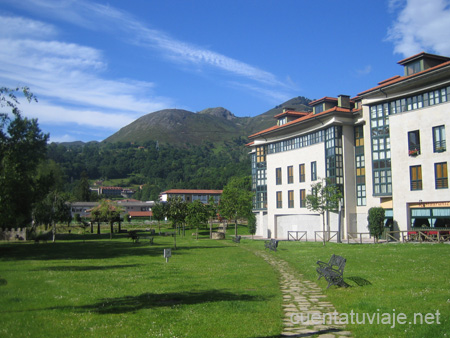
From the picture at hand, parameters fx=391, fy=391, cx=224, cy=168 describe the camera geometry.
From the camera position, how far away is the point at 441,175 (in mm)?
35531

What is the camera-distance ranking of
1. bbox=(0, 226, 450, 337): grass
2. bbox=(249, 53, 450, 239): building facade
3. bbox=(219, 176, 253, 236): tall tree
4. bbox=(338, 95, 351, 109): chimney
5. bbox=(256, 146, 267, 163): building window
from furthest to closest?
bbox=(256, 146, 267, 163): building window, bbox=(219, 176, 253, 236): tall tree, bbox=(338, 95, 351, 109): chimney, bbox=(249, 53, 450, 239): building facade, bbox=(0, 226, 450, 337): grass

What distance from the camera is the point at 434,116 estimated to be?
118 ft

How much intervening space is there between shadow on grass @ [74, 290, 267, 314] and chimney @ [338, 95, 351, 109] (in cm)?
4254

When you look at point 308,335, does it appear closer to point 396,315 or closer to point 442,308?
point 396,315

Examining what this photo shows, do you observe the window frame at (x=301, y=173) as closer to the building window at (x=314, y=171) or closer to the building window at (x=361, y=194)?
the building window at (x=314, y=171)

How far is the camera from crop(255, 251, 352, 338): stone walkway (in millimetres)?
8171

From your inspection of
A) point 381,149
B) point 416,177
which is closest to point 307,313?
point 416,177

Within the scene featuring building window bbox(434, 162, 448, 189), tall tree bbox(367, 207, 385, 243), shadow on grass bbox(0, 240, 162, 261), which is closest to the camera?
shadow on grass bbox(0, 240, 162, 261)

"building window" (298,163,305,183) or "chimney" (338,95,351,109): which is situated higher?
"chimney" (338,95,351,109)

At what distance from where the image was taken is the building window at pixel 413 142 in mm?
37594

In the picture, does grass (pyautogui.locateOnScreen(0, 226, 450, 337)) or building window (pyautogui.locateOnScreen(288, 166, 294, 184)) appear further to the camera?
A: building window (pyautogui.locateOnScreen(288, 166, 294, 184))

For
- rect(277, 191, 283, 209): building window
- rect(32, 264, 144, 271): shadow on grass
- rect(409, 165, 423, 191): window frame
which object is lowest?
rect(32, 264, 144, 271): shadow on grass

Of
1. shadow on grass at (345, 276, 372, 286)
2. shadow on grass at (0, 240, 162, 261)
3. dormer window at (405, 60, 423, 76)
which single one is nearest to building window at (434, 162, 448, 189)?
dormer window at (405, 60, 423, 76)

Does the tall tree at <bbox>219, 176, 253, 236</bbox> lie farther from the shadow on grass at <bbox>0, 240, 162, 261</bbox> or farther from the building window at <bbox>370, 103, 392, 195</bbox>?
the shadow on grass at <bbox>0, 240, 162, 261</bbox>
